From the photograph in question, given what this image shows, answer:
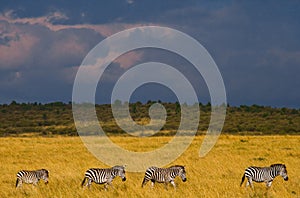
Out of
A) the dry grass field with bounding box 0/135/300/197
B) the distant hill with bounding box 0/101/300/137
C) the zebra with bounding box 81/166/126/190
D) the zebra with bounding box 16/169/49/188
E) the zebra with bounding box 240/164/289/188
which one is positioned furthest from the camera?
the distant hill with bounding box 0/101/300/137

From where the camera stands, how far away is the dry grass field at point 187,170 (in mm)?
12784

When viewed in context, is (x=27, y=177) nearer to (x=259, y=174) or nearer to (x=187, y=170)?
(x=187, y=170)

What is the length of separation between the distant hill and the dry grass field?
20.5 metres

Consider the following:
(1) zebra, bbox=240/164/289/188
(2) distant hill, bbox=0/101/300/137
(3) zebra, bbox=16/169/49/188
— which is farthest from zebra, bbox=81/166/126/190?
→ (2) distant hill, bbox=0/101/300/137

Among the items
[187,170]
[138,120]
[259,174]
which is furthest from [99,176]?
[138,120]

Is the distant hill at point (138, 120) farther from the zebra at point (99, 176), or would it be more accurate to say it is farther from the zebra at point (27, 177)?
the zebra at point (99, 176)

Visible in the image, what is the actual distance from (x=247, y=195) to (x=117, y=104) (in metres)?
66.5

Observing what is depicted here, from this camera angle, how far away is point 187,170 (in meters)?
17.7

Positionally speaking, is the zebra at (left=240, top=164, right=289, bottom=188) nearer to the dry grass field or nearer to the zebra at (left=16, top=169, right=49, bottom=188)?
the dry grass field

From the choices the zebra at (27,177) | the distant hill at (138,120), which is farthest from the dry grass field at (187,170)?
the distant hill at (138,120)

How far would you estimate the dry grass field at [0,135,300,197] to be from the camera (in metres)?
12.8

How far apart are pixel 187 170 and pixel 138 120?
41846mm

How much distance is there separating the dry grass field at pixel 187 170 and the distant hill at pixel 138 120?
20461 millimetres

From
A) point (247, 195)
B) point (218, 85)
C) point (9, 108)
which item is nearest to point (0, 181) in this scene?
point (247, 195)
